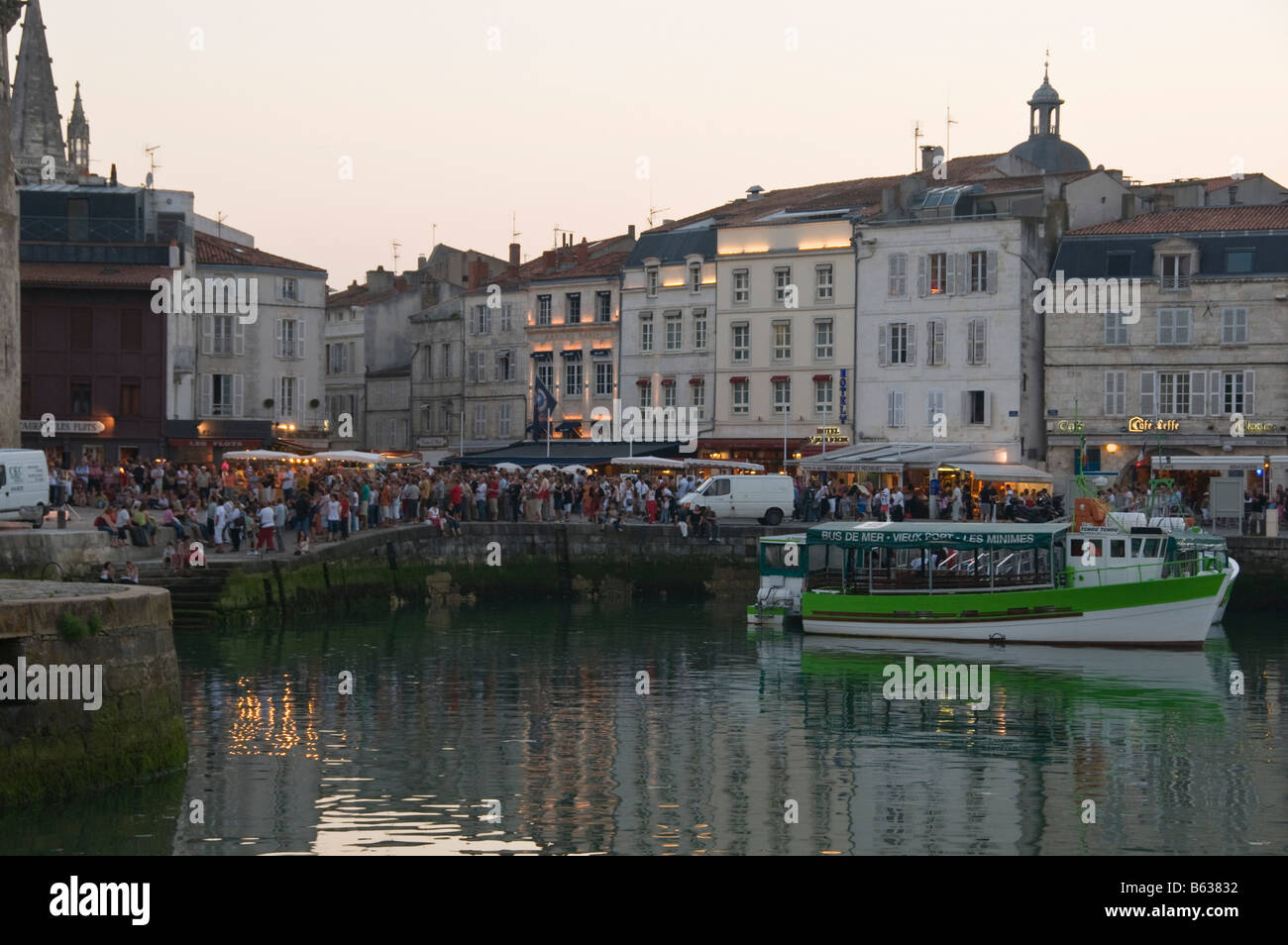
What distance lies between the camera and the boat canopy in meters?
38.2

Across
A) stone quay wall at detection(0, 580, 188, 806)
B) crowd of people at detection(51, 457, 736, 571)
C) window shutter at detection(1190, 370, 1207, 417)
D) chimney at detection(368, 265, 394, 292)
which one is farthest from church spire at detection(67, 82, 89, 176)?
stone quay wall at detection(0, 580, 188, 806)

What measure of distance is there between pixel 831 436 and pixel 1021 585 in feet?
80.9

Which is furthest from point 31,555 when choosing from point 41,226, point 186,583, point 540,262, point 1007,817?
point 540,262

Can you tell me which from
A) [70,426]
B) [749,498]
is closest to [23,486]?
[749,498]

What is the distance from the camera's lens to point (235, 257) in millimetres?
72000

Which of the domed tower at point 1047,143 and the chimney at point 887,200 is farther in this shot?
the domed tower at point 1047,143

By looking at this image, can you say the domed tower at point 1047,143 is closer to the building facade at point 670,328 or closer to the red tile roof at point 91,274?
the building facade at point 670,328

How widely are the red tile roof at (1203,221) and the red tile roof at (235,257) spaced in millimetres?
31249

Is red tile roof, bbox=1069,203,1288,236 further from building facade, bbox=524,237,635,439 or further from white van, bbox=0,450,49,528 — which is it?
white van, bbox=0,450,49,528

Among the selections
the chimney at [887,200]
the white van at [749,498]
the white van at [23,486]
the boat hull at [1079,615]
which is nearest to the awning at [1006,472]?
the white van at [749,498]

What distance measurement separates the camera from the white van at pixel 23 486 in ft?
120

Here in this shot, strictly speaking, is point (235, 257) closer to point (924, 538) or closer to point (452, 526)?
point (452, 526)

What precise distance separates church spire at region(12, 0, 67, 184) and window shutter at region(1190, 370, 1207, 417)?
62912 mm
